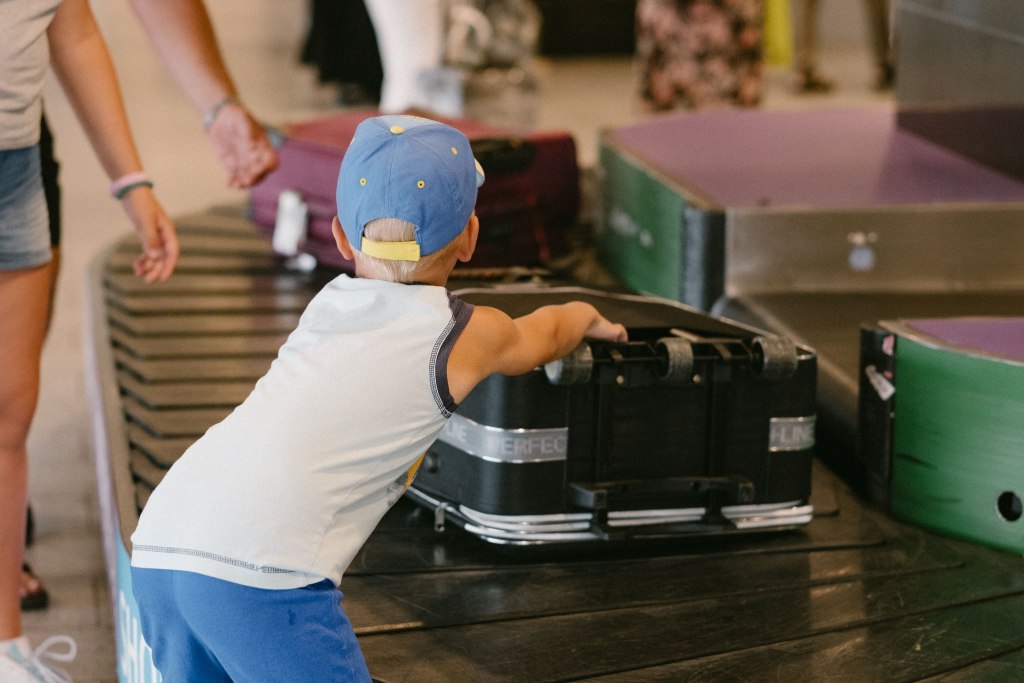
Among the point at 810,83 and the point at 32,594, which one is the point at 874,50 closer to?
the point at 810,83

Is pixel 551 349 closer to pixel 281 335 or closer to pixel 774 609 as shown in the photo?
pixel 774 609

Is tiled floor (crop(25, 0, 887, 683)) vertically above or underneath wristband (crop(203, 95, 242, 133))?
underneath

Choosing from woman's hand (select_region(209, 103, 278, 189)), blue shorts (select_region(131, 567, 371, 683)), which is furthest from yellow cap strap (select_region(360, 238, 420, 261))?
woman's hand (select_region(209, 103, 278, 189))

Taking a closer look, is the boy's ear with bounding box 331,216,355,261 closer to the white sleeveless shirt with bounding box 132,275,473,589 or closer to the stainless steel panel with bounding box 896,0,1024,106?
the white sleeveless shirt with bounding box 132,275,473,589

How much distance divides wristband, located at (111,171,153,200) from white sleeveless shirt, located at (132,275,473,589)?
A: 1.91ft

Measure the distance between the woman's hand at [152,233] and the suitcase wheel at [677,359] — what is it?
27.1 inches

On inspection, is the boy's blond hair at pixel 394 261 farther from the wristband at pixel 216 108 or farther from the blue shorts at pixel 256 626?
the wristband at pixel 216 108

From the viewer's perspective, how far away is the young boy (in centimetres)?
108

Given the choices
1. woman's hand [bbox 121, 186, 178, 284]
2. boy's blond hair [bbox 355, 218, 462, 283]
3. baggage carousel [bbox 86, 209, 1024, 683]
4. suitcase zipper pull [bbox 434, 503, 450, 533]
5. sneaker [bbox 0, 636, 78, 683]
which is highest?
boy's blond hair [bbox 355, 218, 462, 283]

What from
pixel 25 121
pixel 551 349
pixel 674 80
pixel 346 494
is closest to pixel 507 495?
pixel 551 349

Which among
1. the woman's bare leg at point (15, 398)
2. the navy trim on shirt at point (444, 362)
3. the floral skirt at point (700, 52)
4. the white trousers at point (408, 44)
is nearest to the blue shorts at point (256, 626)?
the navy trim on shirt at point (444, 362)

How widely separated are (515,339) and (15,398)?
0.64m

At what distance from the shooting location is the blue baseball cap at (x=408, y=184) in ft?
3.65

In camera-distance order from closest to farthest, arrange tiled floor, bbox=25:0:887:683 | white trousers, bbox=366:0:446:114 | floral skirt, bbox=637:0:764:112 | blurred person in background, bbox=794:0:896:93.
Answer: tiled floor, bbox=25:0:887:683, white trousers, bbox=366:0:446:114, floral skirt, bbox=637:0:764:112, blurred person in background, bbox=794:0:896:93
